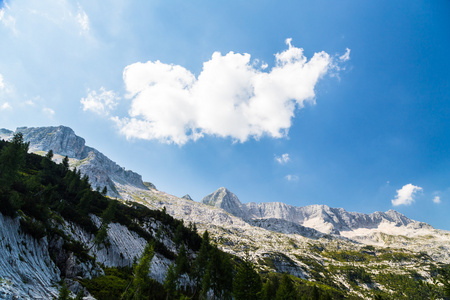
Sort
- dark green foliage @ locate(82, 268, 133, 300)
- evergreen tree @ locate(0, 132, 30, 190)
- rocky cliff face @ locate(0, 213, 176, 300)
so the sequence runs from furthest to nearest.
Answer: evergreen tree @ locate(0, 132, 30, 190)
dark green foliage @ locate(82, 268, 133, 300)
rocky cliff face @ locate(0, 213, 176, 300)

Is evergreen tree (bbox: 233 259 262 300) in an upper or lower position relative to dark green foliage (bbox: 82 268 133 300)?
upper

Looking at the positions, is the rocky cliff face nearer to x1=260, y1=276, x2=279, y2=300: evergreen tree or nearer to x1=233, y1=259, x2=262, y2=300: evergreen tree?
x1=233, y1=259, x2=262, y2=300: evergreen tree

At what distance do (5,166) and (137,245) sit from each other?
41.5 m

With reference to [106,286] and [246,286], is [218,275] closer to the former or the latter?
[246,286]

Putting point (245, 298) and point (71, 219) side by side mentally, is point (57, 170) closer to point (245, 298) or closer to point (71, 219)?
point (71, 219)

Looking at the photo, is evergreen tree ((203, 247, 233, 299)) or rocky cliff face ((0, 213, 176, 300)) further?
evergreen tree ((203, 247, 233, 299))

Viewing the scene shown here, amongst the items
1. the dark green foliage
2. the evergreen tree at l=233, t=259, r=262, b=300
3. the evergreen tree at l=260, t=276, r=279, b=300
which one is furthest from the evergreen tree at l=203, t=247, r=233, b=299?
the dark green foliage

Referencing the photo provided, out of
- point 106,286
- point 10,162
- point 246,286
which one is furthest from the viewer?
point 10,162

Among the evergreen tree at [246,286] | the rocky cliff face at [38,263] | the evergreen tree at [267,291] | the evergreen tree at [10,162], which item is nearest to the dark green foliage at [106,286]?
the rocky cliff face at [38,263]

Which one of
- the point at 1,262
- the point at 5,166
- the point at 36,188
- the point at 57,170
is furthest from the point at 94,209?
the point at 1,262

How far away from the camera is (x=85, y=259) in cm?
4141

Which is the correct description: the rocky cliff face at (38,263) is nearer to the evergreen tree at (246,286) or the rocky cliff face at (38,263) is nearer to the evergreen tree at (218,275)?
the evergreen tree at (218,275)

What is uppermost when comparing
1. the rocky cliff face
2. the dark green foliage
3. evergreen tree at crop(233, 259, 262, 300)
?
evergreen tree at crop(233, 259, 262, 300)

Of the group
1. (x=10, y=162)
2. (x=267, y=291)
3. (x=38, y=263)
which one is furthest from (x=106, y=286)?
(x=267, y=291)
